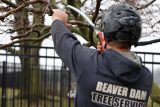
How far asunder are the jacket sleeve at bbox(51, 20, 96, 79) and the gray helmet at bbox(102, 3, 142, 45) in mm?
127

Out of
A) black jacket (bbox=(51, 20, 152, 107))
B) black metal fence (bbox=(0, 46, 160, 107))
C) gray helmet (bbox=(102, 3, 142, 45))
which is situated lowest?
black metal fence (bbox=(0, 46, 160, 107))

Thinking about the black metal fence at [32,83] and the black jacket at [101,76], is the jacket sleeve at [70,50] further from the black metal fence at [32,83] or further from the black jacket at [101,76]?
the black metal fence at [32,83]

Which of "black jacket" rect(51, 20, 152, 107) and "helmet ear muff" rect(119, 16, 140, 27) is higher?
"helmet ear muff" rect(119, 16, 140, 27)

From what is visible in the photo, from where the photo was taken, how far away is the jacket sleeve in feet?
6.43

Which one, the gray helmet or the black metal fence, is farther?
the black metal fence

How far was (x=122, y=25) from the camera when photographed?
199 cm

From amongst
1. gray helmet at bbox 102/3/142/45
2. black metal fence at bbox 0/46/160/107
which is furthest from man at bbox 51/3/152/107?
black metal fence at bbox 0/46/160/107

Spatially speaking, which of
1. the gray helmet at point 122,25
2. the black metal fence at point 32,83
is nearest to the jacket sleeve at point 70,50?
the gray helmet at point 122,25

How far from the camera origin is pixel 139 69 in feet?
6.70

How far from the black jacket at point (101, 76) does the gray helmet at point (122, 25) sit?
82 mm

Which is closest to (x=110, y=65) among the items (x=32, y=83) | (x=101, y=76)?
(x=101, y=76)

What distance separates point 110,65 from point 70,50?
20 centimetres

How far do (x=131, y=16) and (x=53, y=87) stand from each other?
301 inches

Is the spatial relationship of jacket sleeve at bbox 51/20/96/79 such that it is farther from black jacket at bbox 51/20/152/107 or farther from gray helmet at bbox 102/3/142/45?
gray helmet at bbox 102/3/142/45
